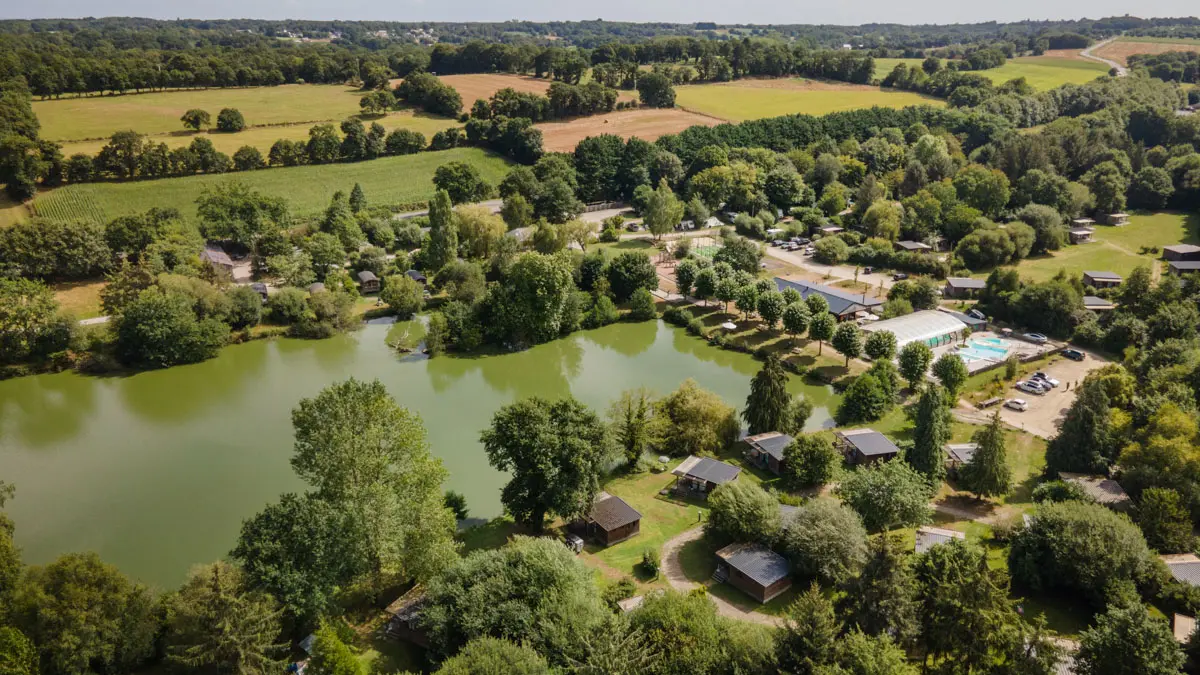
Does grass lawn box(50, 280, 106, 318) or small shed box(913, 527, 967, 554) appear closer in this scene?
small shed box(913, 527, 967, 554)

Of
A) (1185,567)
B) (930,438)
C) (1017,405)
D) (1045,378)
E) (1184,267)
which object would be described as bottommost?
(1017,405)

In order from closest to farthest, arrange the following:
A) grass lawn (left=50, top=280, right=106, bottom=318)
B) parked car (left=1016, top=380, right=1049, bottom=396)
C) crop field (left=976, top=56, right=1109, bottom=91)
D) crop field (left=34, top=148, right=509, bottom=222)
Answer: parked car (left=1016, top=380, right=1049, bottom=396)
grass lawn (left=50, top=280, right=106, bottom=318)
crop field (left=34, top=148, right=509, bottom=222)
crop field (left=976, top=56, right=1109, bottom=91)

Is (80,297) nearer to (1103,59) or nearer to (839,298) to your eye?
(839,298)

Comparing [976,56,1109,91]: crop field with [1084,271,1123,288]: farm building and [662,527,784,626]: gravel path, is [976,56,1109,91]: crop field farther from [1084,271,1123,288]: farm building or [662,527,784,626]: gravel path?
[662,527,784,626]: gravel path

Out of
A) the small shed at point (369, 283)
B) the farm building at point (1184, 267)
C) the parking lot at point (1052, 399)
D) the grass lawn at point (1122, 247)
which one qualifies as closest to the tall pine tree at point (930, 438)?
the parking lot at point (1052, 399)

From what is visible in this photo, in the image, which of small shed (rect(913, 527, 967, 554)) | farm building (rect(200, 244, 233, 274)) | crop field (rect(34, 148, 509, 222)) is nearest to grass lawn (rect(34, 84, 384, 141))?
crop field (rect(34, 148, 509, 222))

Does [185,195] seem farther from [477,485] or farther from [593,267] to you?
[477,485]

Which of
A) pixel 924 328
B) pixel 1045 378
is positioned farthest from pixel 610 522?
pixel 1045 378
